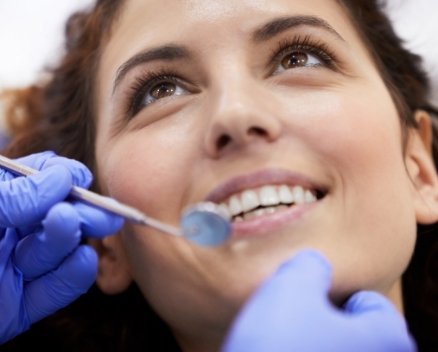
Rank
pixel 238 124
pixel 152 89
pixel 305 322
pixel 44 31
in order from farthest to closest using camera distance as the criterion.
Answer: pixel 44 31 → pixel 152 89 → pixel 238 124 → pixel 305 322

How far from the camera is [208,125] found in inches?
38.0

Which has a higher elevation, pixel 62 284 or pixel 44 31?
pixel 44 31

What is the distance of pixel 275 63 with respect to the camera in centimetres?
108

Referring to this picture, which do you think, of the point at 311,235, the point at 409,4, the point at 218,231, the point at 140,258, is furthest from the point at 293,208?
the point at 409,4

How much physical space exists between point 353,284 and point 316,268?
15 cm

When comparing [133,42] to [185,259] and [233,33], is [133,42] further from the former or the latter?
[185,259]

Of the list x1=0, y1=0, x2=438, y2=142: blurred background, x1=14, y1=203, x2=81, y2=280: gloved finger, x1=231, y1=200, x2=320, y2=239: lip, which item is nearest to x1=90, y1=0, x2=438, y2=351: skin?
x1=231, y1=200, x2=320, y2=239: lip

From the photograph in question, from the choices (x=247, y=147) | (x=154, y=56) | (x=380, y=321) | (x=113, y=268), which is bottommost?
(x=113, y=268)

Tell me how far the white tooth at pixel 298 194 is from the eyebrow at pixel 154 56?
358 millimetres

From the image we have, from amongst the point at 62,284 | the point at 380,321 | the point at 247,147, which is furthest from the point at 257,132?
the point at 62,284

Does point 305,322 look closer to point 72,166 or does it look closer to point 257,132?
point 257,132

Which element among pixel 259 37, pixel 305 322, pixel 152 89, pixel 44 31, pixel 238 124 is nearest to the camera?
pixel 305 322

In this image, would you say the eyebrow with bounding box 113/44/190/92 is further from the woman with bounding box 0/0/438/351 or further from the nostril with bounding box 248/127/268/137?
the nostril with bounding box 248/127/268/137

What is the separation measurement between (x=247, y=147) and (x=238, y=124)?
0.16 feet
